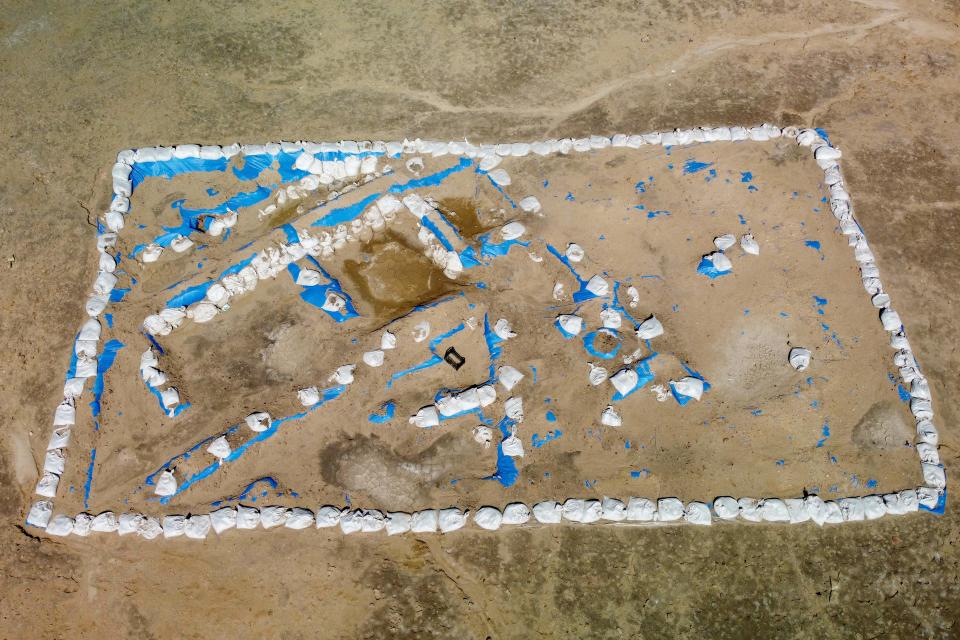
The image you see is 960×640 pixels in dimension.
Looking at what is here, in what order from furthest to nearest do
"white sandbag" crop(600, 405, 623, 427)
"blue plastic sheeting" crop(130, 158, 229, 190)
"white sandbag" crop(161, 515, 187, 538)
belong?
1. "blue plastic sheeting" crop(130, 158, 229, 190)
2. "white sandbag" crop(600, 405, 623, 427)
3. "white sandbag" crop(161, 515, 187, 538)

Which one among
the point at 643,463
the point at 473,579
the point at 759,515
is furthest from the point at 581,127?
the point at 473,579

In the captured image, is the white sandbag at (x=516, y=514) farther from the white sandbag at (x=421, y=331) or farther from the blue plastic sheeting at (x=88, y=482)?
the blue plastic sheeting at (x=88, y=482)

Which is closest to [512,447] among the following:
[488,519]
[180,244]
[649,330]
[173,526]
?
[488,519]

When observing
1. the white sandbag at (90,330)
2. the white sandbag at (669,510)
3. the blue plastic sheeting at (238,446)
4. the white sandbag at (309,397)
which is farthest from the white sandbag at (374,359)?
the white sandbag at (669,510)

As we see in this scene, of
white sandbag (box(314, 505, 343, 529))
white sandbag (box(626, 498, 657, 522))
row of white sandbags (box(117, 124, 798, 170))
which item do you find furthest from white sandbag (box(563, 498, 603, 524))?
row of white sandbags (box(117, 124, 798, 170))

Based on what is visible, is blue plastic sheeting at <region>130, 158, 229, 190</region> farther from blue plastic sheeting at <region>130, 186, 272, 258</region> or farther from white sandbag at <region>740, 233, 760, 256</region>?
white sandbag at <region>740, 233, 760, 256</region>

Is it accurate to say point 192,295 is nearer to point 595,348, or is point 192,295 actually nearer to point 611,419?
point 595,348
